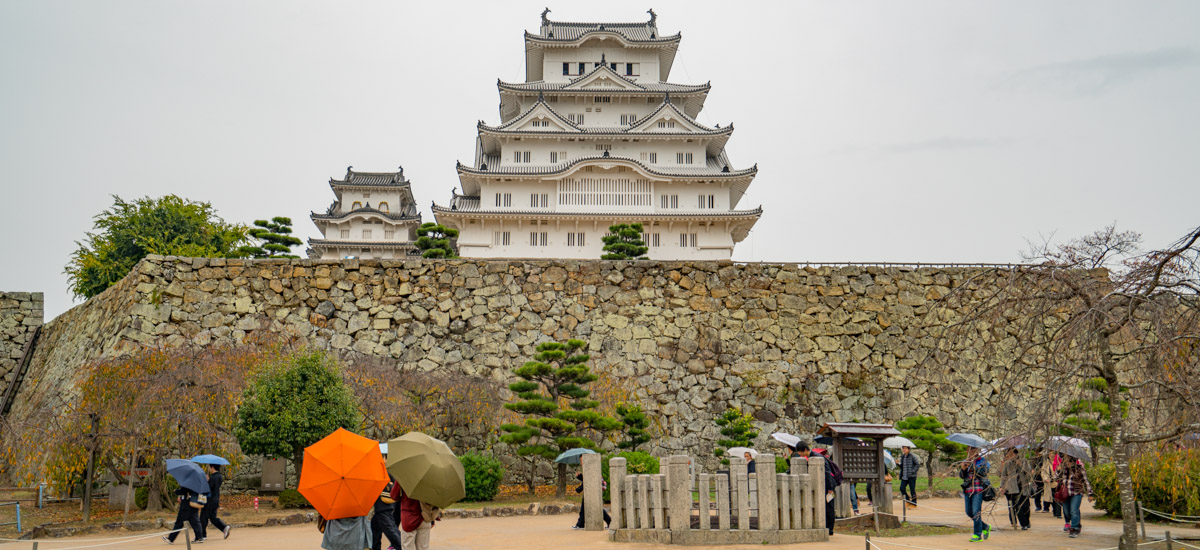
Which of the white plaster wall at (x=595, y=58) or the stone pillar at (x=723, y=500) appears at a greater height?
the white plaster wall at (x=595, y=58)

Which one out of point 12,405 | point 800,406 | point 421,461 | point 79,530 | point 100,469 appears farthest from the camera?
point 12,405

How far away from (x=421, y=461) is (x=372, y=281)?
44.2 ft

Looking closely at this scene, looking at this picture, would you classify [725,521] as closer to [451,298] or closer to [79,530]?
[79,530]

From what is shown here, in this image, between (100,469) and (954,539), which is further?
(100,469)

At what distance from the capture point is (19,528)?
514 inches

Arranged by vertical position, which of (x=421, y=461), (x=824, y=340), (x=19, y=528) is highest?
(x=824, y=340)

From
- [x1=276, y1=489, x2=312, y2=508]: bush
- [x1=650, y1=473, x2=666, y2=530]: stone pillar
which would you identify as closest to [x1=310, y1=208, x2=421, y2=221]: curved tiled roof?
[x1=276, y1=489, x2=312, y2=508]: bush

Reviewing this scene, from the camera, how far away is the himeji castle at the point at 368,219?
Answer: 139 feet

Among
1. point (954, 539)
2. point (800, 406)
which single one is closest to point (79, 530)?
point (954, 539)

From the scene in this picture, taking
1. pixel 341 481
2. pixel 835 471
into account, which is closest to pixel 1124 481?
pixel 835 471

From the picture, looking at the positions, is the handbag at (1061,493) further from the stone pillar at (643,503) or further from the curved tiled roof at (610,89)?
the curved tiled roof at (610,89)

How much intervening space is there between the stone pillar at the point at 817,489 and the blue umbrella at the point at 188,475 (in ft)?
26.4

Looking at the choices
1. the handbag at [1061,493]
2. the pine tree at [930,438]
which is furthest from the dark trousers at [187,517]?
the pine tree at [930,438]

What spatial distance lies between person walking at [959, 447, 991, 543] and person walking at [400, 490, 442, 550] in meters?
6.79
